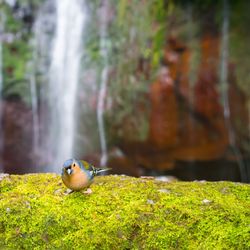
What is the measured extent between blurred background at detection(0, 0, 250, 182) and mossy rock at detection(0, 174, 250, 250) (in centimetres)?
757

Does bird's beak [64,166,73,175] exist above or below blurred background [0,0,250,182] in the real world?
above

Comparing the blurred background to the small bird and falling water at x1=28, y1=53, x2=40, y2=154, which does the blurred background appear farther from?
the small bird

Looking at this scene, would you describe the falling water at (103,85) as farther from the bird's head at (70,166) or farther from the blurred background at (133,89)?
the bird's head at (70,166)

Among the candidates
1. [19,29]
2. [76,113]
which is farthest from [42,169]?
[19,29]

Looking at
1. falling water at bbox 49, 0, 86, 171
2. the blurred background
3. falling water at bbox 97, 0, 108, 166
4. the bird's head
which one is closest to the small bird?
the bird's head

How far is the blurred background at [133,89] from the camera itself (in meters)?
10.1

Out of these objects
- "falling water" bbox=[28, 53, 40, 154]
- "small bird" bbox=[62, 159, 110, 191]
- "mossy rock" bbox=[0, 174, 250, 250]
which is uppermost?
"small bird" bbox=[62, 159, 110, 191]

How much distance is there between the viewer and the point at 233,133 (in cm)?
1005

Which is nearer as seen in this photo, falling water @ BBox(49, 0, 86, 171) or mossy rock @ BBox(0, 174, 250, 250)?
mossy rock @ BBox(0, 174, 250, 250)

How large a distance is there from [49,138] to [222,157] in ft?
14.7

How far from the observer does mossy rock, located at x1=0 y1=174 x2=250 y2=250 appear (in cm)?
220

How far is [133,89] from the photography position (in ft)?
34.0

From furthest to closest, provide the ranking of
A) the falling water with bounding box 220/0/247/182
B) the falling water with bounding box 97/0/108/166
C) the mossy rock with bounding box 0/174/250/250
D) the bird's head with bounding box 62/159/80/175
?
the falling water with bounding box 97/0/108/166, the falling water with bounding box 220/0/247/182, the bird's head with bounding box 62/159/80/175, the mossy rock with bounding box 0/174/250/250

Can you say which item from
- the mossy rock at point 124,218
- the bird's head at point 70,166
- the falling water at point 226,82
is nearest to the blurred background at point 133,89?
the falling water at point 226,82
